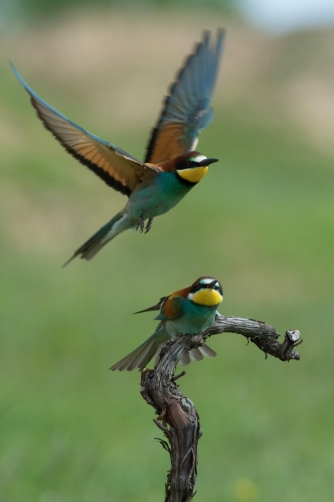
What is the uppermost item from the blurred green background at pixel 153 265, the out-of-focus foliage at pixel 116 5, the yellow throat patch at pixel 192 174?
the out-of-focus foliage at pixel 116 5

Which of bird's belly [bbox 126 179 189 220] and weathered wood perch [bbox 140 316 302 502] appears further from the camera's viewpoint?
bird's belly [bbox 126 179 189 220]

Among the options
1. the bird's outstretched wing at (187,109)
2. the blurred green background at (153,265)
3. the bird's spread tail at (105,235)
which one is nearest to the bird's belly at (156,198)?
the bird's spread tail at (105,235)

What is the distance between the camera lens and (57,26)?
1177 inches

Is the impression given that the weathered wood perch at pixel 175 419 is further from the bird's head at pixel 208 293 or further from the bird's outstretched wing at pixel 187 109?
the bird's outstretched wing at pixel 187 109

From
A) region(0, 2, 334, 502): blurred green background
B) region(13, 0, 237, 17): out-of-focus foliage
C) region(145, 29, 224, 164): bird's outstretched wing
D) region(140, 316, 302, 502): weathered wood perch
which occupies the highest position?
region(13, 0, 237, 17): out-of-focus foliage

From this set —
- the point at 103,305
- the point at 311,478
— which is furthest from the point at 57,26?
the point at 311,478

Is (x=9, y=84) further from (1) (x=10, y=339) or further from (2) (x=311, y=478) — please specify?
(2) (x=311, y=478)

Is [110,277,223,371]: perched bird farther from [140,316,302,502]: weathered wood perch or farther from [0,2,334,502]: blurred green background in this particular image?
[0,2,334,502]: blurred green background

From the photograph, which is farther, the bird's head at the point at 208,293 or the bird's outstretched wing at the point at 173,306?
the bird's outstretched wing at the point at 173,306

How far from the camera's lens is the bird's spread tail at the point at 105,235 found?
2938mm

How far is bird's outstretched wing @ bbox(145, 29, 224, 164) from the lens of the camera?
3.28 metres

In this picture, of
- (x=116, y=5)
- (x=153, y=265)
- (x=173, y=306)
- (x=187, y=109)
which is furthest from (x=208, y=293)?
(x=116, y=5)

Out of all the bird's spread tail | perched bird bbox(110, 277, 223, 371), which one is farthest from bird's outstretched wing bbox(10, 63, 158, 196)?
perched bird bbox(110, 277, 223, 371)

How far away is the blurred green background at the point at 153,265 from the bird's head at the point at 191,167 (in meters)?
2.20
